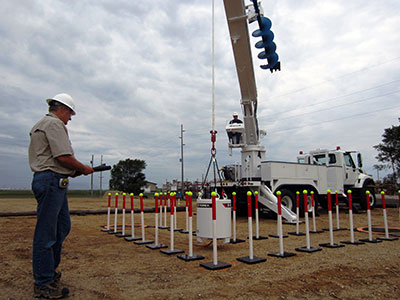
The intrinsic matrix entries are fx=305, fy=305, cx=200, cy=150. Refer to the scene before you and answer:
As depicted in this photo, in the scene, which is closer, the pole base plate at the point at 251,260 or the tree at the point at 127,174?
the pole base plate at the point at 251,260

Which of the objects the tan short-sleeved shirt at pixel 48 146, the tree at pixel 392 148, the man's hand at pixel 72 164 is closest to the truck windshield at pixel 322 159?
the man's hand at pixel 72 164

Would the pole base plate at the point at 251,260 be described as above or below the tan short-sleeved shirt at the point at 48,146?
below

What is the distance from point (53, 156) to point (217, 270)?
118 inches

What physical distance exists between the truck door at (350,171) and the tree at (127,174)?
208ft

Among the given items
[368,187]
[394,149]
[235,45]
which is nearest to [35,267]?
[235,45]

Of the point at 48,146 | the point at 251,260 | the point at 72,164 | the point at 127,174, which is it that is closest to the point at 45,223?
the point at 72,164

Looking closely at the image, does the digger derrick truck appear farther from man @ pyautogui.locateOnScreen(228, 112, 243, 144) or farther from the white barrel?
the white barrel

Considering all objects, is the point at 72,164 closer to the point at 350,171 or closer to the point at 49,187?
the point at 49,187

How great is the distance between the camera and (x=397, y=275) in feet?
14.9

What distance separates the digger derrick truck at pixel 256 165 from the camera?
9398 mm

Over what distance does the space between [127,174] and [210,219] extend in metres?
75.9

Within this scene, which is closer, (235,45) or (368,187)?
(235,45)

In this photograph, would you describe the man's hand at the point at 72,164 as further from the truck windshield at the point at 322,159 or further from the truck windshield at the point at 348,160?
the truck windshield at the point at 348,160

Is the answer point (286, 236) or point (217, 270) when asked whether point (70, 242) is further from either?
point (286, 236)
